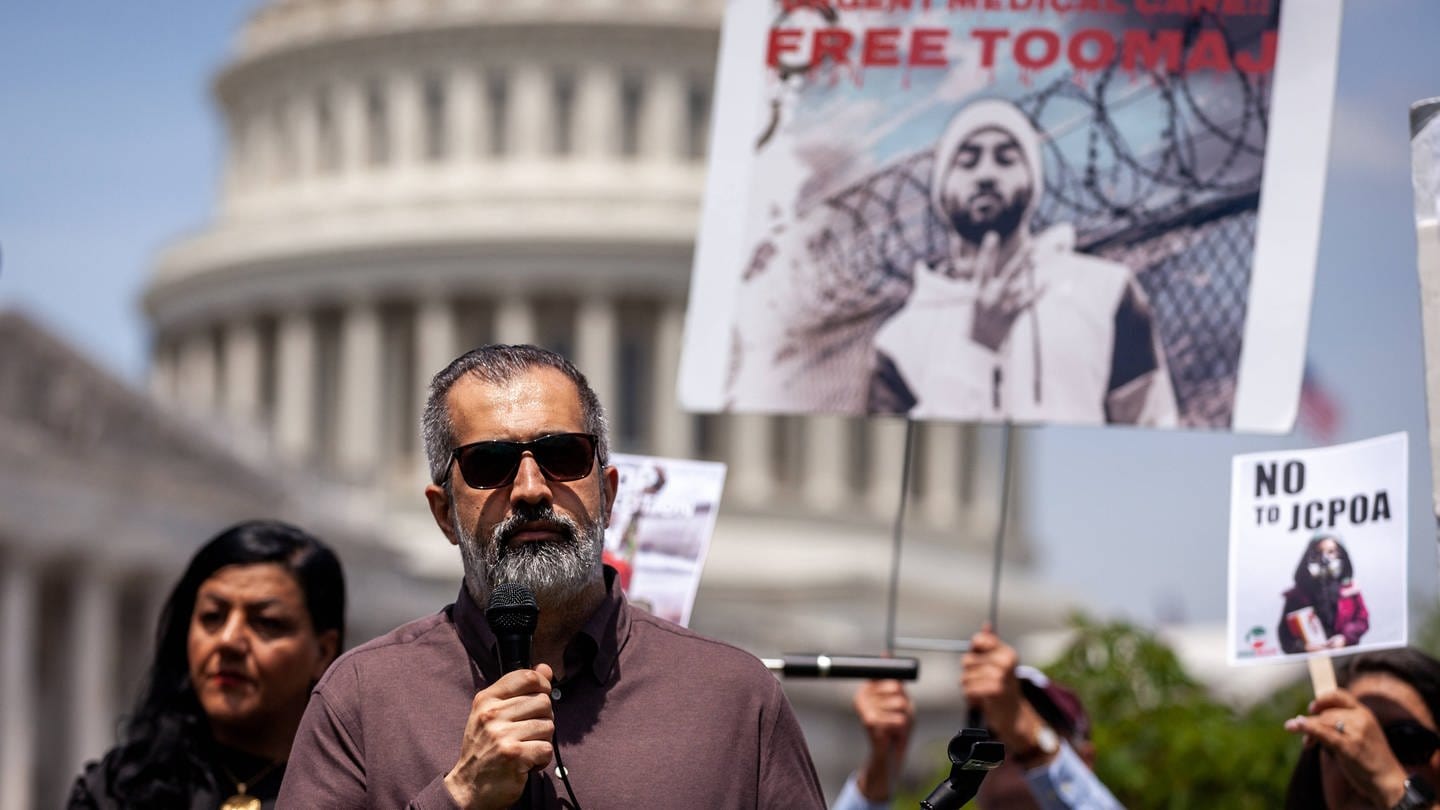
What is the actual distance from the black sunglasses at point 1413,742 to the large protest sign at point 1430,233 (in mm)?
1081

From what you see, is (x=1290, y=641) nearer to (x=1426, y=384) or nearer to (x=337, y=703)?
(x=1426, y=384)

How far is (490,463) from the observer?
4.60 metres

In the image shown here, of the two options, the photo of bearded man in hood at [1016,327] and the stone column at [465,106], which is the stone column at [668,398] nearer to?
the stone column at [465,106]

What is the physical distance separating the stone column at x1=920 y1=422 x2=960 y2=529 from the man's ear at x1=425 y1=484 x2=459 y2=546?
7810cm

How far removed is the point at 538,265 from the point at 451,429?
7320cm

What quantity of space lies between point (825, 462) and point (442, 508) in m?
74.4

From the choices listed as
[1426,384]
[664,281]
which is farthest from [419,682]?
[664,281]

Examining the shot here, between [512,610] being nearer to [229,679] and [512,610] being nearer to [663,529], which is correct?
[229,679]

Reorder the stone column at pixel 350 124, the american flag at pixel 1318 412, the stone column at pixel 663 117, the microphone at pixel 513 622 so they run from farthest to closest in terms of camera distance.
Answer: the stone column at pixel 350 124
the stone column at pixel 663 117
the american flag at pixel 1318 412
the microphone at pixel 513 622

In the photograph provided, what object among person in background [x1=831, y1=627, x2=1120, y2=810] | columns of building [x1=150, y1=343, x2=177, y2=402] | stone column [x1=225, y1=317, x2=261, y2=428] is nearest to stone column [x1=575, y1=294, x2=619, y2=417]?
stone column [x1=225, y1=317, x2=261, y2=428]

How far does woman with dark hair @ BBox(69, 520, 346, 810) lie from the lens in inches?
236

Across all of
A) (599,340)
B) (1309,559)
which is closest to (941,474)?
(599,340)

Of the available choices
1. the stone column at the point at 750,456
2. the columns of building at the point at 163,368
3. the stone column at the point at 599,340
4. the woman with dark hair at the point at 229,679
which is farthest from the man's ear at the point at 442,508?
the columns of building at the point at 163,368

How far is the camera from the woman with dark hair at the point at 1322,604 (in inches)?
252
